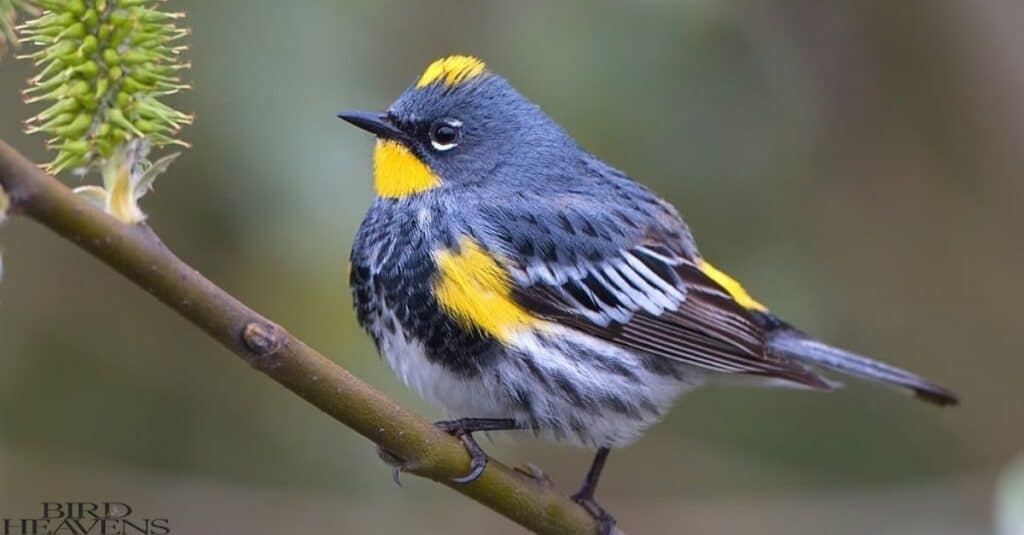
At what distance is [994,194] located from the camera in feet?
17.7

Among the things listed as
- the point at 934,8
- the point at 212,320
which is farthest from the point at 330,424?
the point at 934,8

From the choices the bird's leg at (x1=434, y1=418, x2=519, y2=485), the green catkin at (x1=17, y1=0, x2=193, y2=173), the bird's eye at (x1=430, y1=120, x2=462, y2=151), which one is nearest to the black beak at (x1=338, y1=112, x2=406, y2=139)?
the bird's eye at (x1=430, y1=120, x2=462, y2=151)

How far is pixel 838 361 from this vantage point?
415 centimetres

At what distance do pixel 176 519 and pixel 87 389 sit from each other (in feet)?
2.01

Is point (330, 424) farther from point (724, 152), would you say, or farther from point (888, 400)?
point (888, 400)

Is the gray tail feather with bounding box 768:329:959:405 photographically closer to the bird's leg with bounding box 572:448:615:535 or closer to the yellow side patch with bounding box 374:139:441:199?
the bird's leg with bounding box 572:448:615:535

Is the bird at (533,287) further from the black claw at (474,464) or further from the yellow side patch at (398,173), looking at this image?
Result: the black claw at (474,464)

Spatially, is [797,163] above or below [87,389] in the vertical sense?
above

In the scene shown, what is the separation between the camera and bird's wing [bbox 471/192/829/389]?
3516 mm

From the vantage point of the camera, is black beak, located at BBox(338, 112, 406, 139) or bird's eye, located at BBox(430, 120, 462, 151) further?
bird's eye, located at BBox(430, 120, 462, 151)

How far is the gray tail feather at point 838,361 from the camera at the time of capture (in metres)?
3.99

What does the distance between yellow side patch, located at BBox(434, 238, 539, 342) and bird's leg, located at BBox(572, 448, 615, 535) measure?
1.71 ft

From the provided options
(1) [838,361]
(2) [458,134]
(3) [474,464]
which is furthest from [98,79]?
(1) [838,361]

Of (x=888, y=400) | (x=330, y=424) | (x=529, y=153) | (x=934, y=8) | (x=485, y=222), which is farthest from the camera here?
(x=888, y=400)
